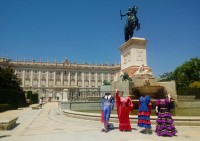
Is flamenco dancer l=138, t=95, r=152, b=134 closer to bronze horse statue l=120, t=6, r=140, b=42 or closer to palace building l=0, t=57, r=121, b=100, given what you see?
bronze horse statue l=120, t=6, r=140, b=42

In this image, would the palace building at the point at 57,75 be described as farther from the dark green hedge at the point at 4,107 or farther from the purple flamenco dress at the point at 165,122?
the purple flamenco dress at the point at 165,122

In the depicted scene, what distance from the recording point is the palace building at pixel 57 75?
345ft

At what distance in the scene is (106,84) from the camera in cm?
1980

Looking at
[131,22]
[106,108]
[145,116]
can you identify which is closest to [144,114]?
[145,116]

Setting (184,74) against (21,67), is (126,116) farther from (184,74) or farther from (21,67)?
(21,67)

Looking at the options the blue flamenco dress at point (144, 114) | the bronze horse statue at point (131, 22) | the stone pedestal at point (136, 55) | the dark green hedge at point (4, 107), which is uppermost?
the bronze horse statue at point (131, 22)

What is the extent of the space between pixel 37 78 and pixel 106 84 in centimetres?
9389

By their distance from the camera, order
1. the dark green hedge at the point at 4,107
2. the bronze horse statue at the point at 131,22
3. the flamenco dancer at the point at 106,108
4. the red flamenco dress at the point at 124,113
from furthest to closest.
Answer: the dark green hedge at the point at 4,107
the bronze horse statue at the point at 131,22
the flamenco dancer at the point at 106,108
the red flamenco dress at the point at 124,113

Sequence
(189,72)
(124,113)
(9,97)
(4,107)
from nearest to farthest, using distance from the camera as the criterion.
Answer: (124,113), (4,107), (9,97), (189,72)


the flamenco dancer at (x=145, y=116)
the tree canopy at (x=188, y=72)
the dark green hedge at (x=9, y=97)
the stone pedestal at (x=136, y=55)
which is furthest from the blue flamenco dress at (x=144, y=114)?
the tree canopy at (x=188, y=72)

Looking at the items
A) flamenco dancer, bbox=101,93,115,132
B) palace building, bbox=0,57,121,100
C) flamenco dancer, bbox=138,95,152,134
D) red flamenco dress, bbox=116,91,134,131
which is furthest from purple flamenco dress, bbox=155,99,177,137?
palace building, bbox=0,57,121,100

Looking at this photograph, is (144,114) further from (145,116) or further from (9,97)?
(9,97)

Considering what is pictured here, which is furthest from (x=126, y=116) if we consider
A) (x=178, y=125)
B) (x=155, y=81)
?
(x=155, y=81)

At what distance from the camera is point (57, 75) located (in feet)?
366
